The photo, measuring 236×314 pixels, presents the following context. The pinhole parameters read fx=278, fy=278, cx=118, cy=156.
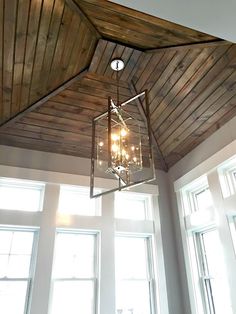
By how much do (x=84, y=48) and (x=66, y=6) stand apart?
2.15 ft

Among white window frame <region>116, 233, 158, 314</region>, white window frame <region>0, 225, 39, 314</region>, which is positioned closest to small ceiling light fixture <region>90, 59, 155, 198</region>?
white window frame <region>0, 225, 39, 314</region>

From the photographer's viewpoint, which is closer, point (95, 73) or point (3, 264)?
point (3, 264)

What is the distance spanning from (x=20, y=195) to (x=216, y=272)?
2.88 metres

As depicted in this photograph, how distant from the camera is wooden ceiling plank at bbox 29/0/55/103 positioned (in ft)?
8.82

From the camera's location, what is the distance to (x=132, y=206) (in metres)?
4.55

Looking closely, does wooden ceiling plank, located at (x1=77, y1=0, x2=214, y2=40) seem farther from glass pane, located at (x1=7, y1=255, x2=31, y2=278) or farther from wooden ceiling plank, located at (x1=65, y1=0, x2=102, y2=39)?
glass pane, located at (x1=7, y1=255, x2=31, y2=278)

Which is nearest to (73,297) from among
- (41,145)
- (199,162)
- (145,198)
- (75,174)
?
(75,174)

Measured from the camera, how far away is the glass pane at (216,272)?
3.47 metres

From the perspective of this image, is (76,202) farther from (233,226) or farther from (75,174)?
(233,226)

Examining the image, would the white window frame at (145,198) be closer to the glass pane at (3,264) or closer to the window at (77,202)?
the window at (77,202)

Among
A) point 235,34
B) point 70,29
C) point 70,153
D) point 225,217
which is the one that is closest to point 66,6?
point 70,29

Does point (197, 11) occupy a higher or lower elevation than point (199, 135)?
lower

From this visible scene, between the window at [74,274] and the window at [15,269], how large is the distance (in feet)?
1.14

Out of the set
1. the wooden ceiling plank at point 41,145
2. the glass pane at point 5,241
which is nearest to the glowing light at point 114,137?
the wooden ceiling plank at point 41,145
